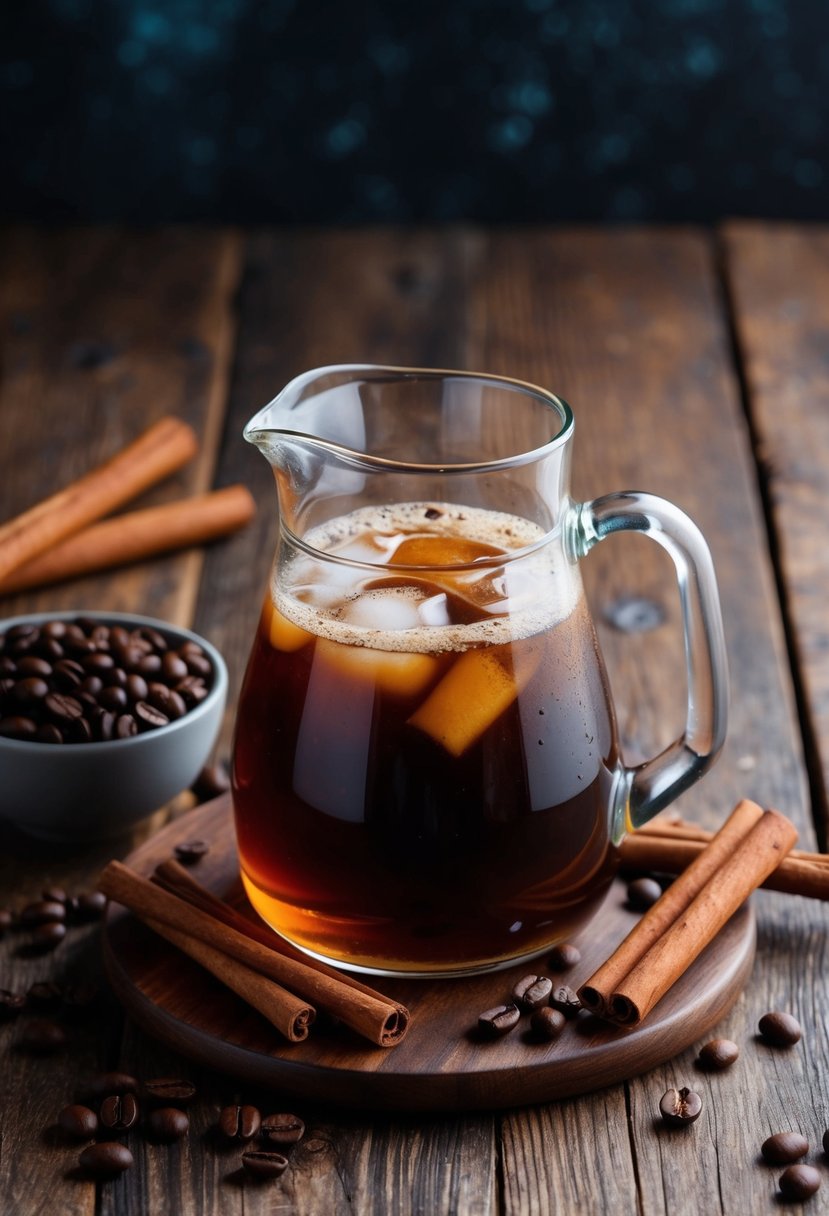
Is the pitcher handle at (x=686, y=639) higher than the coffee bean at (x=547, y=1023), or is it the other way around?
the pitcher handle at (x=686, y=639)

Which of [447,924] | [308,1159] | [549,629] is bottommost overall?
[308,1159]

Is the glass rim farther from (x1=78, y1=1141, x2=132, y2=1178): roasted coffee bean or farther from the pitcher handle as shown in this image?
(x1=78, y1=1141, x2=132, y2=1178): roasted coffee bean

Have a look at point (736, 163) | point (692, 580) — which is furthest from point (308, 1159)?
point (736, 163)

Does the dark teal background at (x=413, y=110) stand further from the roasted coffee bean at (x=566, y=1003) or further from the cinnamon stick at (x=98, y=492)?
the roasted coffee bean at (x=566, y=1003)

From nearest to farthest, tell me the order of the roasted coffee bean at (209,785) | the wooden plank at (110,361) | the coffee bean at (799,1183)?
1. the coffee bean at (799,1183)
2. the roasted coffee bean at (209,785)
3. the wooden plank at (110,361)

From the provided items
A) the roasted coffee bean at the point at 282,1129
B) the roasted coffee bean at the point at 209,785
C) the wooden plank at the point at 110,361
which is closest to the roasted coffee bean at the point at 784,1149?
the roasted coffee bean at the point at 282,1129

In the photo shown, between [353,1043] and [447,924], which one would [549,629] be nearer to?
[447,924]
